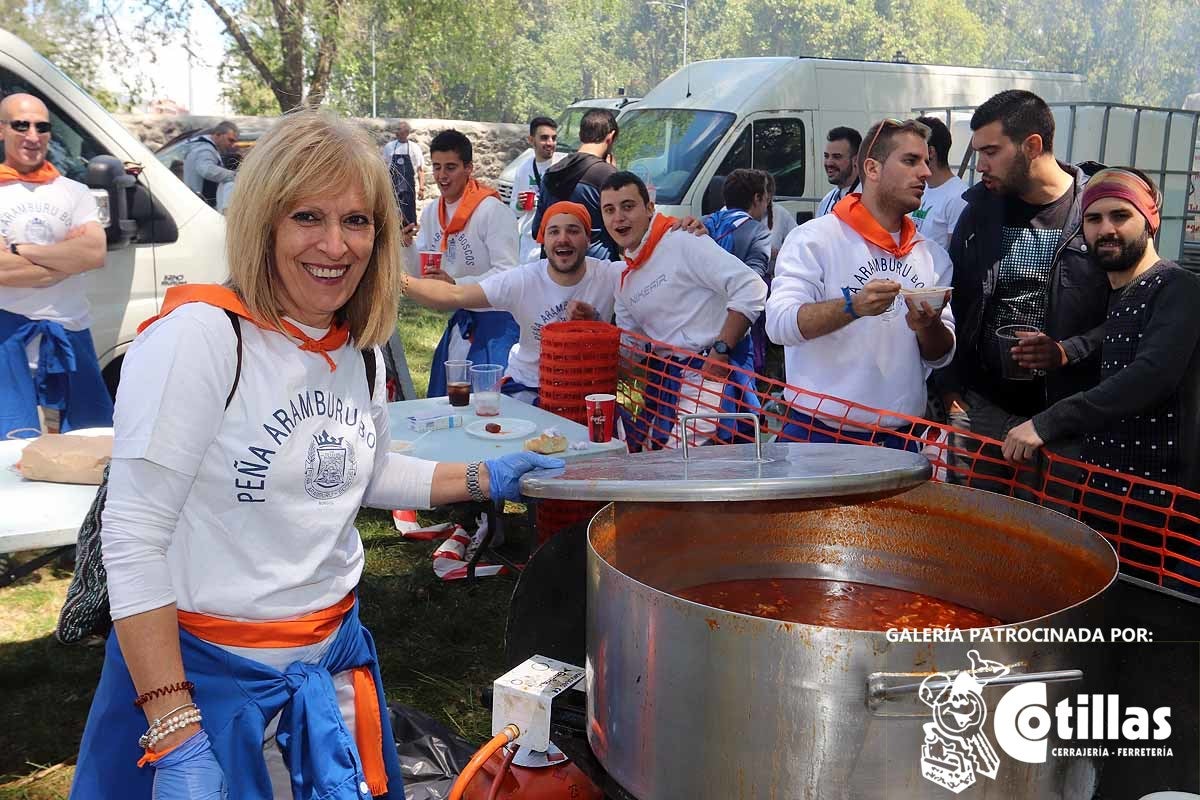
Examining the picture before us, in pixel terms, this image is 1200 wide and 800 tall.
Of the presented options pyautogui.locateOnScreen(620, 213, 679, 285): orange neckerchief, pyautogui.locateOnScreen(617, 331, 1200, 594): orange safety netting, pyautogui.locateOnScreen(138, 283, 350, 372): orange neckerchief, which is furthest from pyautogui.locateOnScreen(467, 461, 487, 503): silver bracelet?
pyautogui.locateOnScreen(620, 213, 679, 285): orange neckerchief

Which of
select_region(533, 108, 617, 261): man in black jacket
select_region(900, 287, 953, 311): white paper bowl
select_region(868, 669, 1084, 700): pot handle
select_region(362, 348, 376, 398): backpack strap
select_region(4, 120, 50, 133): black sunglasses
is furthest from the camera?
select_region(533, 108, 617, 261): man in black jacket

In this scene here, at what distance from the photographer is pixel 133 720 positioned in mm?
1956

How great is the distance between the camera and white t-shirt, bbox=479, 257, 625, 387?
17.5 ft

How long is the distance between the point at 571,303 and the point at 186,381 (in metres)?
3.45

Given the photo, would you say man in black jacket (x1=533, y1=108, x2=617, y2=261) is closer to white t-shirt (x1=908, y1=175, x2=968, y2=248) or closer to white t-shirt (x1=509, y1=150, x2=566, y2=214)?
white t-shirt (x1=908, y1=175, x2=968, y2=248)

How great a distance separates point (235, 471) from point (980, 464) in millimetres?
3250

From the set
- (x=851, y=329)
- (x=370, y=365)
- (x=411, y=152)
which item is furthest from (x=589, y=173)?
(x=411, y=152)

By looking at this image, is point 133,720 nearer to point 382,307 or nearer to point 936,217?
point 382,307

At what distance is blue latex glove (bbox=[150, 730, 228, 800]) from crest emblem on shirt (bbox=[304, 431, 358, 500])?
1.62ft

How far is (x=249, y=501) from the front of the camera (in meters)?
1.92

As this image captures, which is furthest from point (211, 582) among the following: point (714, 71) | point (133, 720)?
point (714, 71)

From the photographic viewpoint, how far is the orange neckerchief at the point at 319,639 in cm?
195

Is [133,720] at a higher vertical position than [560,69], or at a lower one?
lower

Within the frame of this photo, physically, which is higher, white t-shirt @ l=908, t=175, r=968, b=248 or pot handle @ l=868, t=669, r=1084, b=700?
white t-shirt @ l=908, t=175, r=968, b=248
